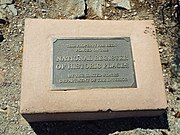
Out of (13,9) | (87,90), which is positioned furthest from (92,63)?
(13,9)

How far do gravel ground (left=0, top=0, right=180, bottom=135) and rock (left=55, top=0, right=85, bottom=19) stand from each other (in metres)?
0.02

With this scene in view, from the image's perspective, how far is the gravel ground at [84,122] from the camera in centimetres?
234

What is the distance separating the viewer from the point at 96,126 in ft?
7.75

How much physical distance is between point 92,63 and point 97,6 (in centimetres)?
72

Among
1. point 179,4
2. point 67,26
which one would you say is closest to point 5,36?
point 67,26

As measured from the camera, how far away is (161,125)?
2395mm

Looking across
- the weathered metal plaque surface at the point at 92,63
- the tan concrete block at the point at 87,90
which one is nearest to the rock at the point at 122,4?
the tan concrete block at the point at 87,90

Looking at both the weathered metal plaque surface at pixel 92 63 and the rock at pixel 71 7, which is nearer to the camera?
the weathered metal plaque surface at pixel 92 63

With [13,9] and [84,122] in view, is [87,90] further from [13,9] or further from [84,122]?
[13,9]

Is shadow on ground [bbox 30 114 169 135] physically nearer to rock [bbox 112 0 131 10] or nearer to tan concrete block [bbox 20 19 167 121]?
tan concrete block [bbox 20 19 167 121]

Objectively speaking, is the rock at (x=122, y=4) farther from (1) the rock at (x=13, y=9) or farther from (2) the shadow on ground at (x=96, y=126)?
(2) the shadow on ground at (x=96, y=126)

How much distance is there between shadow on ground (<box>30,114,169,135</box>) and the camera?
2324 mm

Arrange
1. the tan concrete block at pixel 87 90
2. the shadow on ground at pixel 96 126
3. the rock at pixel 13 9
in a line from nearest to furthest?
the tan concrete block at pixel 87 90 → the shadow on ground at pixel 96 126 → the rock at pixel 13 9

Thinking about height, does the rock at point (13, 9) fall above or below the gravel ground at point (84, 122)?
above
